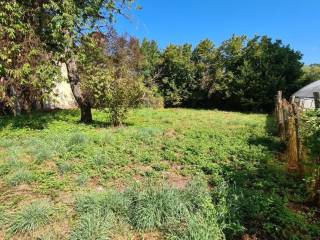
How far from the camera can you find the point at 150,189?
4660mm

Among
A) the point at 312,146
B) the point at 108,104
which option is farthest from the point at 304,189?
the point at 108,104

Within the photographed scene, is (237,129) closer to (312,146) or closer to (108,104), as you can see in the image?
(108,104)

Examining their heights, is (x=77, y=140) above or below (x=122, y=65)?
below

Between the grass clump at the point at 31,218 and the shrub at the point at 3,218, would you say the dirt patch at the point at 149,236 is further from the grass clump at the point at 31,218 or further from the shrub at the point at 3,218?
the shrub at the point at 3,218

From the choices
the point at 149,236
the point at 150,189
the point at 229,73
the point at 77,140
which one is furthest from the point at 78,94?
the point at 229,73

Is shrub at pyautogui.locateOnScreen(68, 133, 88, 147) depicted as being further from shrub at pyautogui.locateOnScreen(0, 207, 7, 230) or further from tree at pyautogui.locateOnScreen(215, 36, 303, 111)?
tree at pyautogui.locateOnScreen(215, 36, 303, 111)

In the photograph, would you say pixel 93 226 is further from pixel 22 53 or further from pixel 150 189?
pixel 22 53

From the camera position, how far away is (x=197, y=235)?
369 cm

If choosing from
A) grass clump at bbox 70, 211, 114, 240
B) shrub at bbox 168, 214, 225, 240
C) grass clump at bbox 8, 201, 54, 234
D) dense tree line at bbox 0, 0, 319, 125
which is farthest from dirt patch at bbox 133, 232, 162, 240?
dense tree line at bbox 0, 0, 319, 125

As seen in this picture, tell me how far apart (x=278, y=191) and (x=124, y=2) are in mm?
9467

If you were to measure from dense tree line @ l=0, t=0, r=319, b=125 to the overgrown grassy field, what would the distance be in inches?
122

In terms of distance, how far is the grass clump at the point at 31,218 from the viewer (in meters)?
4.18

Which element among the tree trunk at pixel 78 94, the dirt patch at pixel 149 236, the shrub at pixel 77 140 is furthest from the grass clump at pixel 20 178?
the tree trunk at pixel 78 94

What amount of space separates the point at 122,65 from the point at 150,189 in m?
20.0
